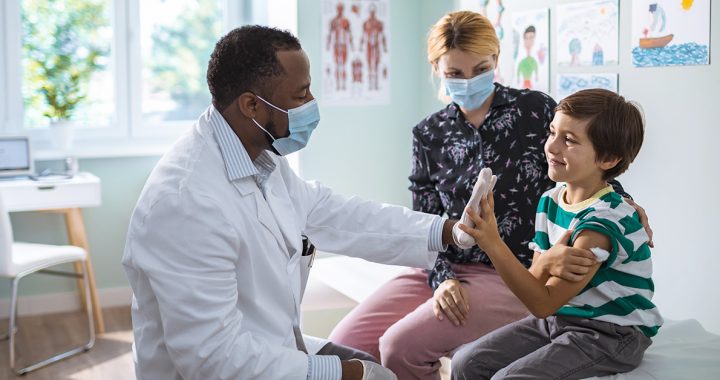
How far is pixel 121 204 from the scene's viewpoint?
4.24m

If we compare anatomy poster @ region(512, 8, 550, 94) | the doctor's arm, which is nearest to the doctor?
the doctor's arm

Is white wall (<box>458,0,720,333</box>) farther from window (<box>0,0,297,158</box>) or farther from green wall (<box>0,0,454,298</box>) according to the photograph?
window (<box>0,0,297,158</box>)

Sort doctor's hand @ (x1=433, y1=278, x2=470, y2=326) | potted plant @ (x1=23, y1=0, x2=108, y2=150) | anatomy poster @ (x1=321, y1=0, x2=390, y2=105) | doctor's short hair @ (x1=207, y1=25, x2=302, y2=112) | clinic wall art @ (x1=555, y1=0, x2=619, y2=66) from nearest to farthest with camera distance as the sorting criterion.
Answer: doctor's short hair @ (x1=207, y1=25, x2=302, y2=112) → doctor's hand @ (x1=433, y1=278, x2=470, y2=326) → clinic wall art @ (x1=555, y1=0, x2=619, y2=66) → anatomy poster @ (x1=321, y1=0, x2=390, y2=105) → potted plant @ (x1=23, y1=0, x2=108, y2=150)

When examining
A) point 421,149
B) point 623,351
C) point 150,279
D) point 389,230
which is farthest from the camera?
point 421,149

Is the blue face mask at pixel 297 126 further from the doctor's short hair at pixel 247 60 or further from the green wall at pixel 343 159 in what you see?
the green wall at pixel 343 159

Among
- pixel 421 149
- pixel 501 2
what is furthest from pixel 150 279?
pixel 501 2

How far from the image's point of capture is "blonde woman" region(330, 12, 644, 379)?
7.07 ft

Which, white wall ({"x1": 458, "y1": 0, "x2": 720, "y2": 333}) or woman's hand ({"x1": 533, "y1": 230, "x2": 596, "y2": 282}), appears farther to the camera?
white wall ({"x1": 458, "y1": 0, "x2": 720, "y2": 333})

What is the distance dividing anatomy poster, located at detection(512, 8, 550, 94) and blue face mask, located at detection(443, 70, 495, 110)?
0.94 m

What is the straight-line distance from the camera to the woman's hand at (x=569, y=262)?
168cm

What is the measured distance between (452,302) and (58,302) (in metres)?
2.65

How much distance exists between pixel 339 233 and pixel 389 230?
4.8 inches

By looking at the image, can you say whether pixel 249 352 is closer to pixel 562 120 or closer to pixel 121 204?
pixel 562 120

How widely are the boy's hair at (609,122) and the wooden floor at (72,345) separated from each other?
84.9 inches
